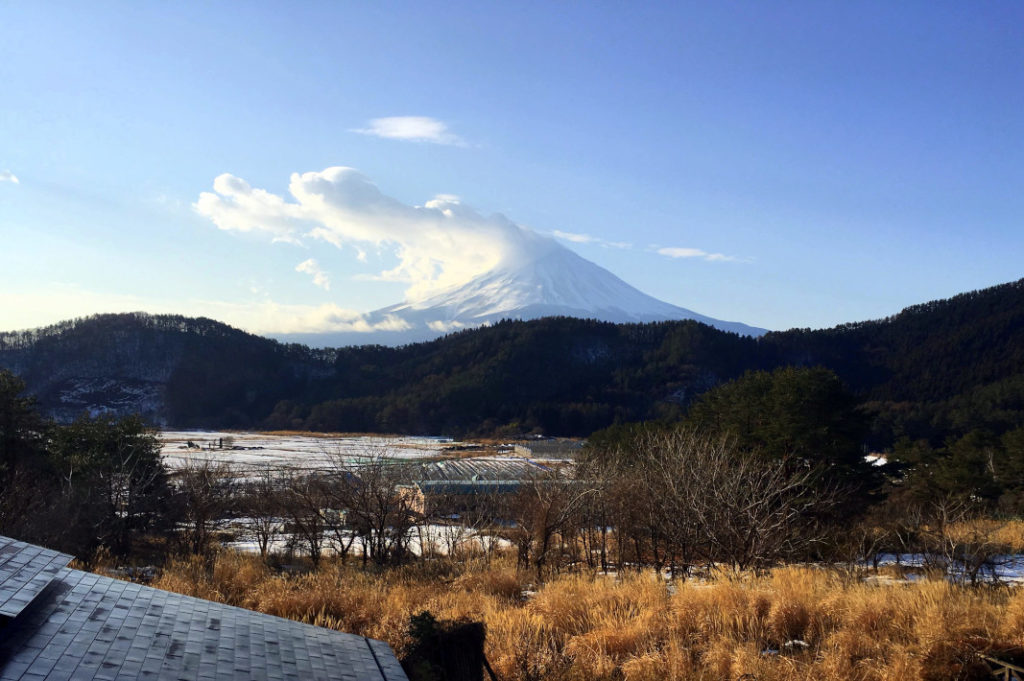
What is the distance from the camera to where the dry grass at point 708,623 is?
5.66 metres

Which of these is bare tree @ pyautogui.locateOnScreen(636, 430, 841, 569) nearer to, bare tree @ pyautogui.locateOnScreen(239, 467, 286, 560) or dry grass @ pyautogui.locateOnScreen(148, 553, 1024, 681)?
dry grass @ pyautogui.locateOnScreen(148, 553, 1024, 681)

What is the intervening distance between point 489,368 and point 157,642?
107 m

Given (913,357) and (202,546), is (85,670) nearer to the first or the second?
(202,546)

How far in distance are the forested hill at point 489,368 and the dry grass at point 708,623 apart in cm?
8035

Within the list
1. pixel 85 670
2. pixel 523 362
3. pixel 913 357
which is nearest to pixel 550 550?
pixel 85 670

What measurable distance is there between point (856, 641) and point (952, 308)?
416 ft

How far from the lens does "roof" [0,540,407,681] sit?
315 centimetres

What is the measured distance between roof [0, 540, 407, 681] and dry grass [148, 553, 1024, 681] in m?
1.99

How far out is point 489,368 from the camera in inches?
4343

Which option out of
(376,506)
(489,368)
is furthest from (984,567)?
(489,368)

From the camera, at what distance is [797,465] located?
22.1 m


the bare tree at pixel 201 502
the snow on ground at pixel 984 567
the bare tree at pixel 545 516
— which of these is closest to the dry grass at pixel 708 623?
the snow on ground at pixel 984 567

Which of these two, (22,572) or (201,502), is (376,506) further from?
(22,572)

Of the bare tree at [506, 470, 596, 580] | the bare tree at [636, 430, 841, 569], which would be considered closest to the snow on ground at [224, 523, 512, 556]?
the bare tree at [506, 470, 596, 580]
